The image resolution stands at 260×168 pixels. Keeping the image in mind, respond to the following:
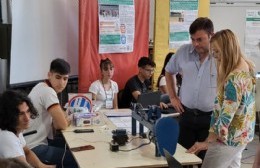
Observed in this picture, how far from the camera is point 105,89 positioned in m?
4.11

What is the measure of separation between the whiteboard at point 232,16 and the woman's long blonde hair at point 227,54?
3.55 metres

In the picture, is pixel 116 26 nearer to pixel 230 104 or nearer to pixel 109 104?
pixel 109 104

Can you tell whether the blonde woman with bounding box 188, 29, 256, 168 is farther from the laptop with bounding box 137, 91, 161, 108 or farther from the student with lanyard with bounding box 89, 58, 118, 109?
the student with lanyard with bounding box 89, 58, 118, 109

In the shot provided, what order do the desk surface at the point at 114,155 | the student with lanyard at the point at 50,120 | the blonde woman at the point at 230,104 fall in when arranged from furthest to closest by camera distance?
the student with lanyard at the point at 50,120 → the desk surface at the point at 114,155 → the blonde woman at the point at 230,104

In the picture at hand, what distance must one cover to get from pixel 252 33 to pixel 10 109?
176 inches

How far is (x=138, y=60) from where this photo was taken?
4695 millimetres

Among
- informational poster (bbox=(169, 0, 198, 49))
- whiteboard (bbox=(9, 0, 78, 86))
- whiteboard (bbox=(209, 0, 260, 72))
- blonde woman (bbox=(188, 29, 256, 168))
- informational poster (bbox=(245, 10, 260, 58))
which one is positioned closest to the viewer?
blonde woman (bbox=(188, 29, 256, 168))

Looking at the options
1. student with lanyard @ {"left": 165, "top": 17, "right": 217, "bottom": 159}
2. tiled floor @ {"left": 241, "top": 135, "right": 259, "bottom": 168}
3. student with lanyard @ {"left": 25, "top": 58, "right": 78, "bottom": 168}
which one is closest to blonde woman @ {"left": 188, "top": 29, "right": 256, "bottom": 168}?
student with lanyard @ {"left": 165, "top": 17, "right": 217, "bottom": 159}

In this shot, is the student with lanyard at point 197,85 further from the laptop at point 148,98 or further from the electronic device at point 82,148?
the electronic device at point 82,148

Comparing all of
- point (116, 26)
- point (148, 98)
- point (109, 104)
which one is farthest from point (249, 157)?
point (116, 26)

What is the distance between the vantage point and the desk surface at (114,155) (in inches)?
81.0

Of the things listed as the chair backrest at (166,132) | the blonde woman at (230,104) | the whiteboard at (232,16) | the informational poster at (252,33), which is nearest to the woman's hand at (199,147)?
the blonde woman at (230,104)

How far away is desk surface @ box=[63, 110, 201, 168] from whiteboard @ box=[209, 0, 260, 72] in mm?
3453

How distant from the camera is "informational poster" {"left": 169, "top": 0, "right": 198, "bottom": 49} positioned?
480 centimetres
